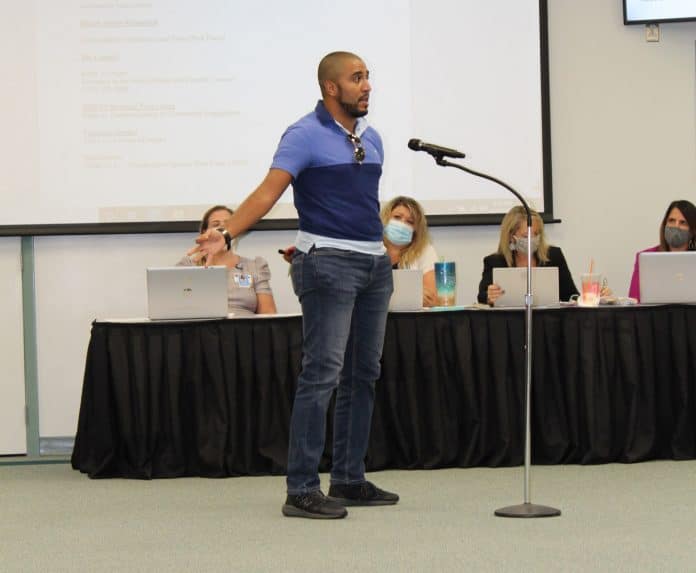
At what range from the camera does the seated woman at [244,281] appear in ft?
17.0

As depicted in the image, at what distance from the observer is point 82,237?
5.72m

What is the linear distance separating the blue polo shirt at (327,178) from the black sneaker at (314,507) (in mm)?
760

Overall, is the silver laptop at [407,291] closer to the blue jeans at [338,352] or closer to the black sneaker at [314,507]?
the blue jeans at [338,352]

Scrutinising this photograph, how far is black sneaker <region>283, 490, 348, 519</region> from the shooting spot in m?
3.47

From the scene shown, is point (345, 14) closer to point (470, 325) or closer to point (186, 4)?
point (186, 4)

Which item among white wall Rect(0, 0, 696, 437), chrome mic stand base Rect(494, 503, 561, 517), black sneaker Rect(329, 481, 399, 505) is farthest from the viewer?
white wall Rect(0, 0, 696, 437)

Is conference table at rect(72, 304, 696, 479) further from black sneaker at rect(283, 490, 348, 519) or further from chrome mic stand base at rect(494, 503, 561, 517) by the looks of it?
chrome mic stand base at rect(494, 503, 561, 517)

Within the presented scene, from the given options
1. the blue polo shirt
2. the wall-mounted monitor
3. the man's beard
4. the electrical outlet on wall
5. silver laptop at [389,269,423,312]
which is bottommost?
silver laptop at [389,269,423,312]

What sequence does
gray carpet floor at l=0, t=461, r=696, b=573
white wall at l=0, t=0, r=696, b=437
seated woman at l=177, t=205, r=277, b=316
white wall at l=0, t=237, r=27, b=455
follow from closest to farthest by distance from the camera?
gray carpet floor at l=0, t=461, r=696, b=573 < seated woman at l=177, t=205, r=277, b=316 < white wall at l=0, t=237, r=27, b=455 < white wall at l=0, t=0, r=696, b=437

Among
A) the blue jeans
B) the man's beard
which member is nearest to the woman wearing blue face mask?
the blue jeans

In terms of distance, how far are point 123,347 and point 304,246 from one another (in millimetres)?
1366

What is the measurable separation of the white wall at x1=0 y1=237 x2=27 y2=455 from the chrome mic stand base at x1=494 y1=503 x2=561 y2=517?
2.97 metres

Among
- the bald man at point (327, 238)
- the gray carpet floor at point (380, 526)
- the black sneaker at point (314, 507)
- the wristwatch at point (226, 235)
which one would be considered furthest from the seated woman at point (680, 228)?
the wristwatch at point (226, 235)

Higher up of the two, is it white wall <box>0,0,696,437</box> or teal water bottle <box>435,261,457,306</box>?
white wall <box>0,0,696,437</box>
